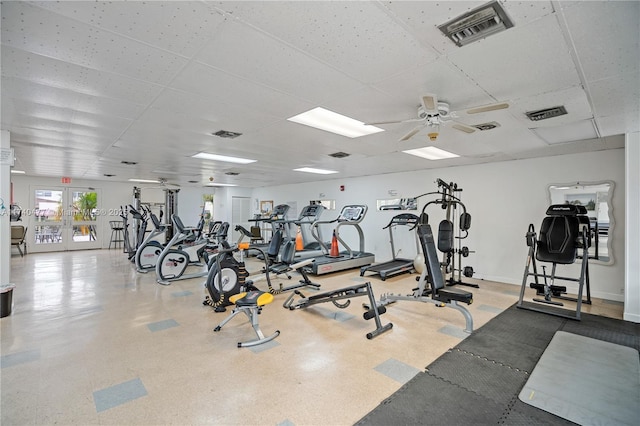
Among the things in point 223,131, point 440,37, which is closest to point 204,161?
point 223,131

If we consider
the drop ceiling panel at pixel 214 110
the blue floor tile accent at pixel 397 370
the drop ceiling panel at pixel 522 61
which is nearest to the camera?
the drop ceiling panel at pixel 522 61

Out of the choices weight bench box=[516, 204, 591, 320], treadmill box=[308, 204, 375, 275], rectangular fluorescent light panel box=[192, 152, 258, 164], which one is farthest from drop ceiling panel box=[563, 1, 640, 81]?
rectangular fluorescent light panel box=[192, 152, 258, 164]

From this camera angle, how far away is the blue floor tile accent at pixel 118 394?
201cm

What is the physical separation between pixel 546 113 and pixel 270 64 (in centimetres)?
283

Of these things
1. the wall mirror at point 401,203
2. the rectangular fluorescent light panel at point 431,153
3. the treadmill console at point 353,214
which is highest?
the rectangular fluorescent light panel at point 431,153

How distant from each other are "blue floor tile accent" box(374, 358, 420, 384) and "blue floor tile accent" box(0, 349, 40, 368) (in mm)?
3054

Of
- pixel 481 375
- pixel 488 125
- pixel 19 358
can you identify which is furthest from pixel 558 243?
pixel 19 358

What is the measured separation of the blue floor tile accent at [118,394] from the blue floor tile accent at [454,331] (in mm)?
2922

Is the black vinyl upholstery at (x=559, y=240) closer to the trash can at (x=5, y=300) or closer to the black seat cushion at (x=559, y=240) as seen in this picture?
the black seat cushion at (x=559, y=240)

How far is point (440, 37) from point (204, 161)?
520 centimetres

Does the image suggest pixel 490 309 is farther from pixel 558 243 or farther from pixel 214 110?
pixel 214 110

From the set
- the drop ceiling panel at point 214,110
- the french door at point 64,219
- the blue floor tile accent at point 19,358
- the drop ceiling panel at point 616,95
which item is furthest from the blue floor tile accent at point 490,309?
the french door at point 64,219

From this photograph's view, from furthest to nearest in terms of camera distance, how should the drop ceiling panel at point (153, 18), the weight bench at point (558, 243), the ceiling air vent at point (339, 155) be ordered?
the ceiling air vent at point (339, 155), the weight bench at point (558, 243), the drop ceiling panel at point (153, 18)

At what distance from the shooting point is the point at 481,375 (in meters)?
2.44
